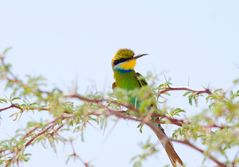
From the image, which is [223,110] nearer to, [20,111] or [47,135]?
[47,135]

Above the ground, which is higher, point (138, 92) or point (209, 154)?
point (138, 92)

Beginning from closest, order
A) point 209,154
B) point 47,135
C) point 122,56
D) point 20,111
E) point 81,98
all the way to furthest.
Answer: point 209,154, point 81,98, point 47,135, point 20,111, point 122,56

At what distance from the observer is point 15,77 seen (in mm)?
2211

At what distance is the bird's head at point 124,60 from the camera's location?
5332 millimetres

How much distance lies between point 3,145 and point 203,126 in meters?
1.26

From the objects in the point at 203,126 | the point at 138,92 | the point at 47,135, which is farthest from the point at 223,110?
the point at 47,135

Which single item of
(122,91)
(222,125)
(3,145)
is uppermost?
(122,91)

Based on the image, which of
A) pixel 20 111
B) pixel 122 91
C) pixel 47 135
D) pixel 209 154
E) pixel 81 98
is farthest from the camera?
pixel 20 111

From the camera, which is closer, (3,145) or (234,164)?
(234,164)

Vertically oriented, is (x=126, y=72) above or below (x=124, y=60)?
below

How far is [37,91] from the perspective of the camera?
2.19m

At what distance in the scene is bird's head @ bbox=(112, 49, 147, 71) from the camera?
5.33 metres

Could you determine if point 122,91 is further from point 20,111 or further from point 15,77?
point 20,111

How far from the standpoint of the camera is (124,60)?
5383 mm
